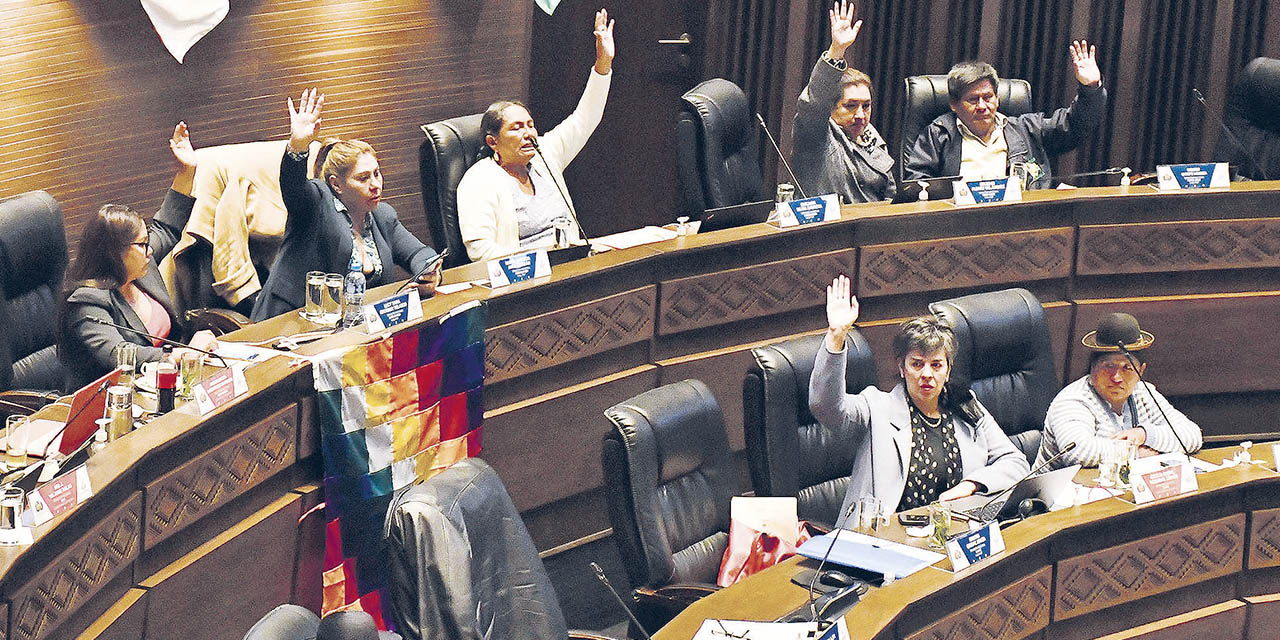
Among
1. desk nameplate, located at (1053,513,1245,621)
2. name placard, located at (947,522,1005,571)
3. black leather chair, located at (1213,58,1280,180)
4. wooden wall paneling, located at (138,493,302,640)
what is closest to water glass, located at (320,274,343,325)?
wooden wall paneling, located at (138,493,302,640)

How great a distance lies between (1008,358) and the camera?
404cm

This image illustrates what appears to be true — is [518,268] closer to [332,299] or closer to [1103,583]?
[332,299]

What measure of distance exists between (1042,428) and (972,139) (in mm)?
1258

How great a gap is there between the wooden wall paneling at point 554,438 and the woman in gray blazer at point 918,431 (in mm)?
627

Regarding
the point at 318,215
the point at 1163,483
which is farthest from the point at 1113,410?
the point at 318,215

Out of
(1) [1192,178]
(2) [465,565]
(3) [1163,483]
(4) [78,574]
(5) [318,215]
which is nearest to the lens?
(2) [465,565]

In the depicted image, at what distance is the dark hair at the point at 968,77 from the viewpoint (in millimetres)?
4926

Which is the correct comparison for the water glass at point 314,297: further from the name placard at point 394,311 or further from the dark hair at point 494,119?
the dark hair at point 494,119

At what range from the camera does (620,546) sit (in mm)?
3240

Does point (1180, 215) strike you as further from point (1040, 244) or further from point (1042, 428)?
point (1042, 428)

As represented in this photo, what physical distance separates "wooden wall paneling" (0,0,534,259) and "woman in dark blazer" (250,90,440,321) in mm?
863

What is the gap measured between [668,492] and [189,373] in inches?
38.8

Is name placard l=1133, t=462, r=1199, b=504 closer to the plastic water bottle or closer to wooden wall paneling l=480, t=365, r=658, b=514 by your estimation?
wooden wall paneling l=480, t=365, r=658, b=514

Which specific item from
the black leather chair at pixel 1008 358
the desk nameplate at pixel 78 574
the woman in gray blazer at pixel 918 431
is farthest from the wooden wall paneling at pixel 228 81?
the black leather chair at pixel 1008 358
